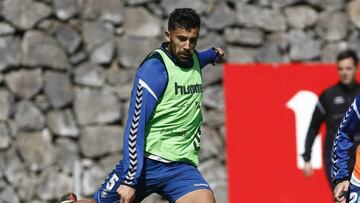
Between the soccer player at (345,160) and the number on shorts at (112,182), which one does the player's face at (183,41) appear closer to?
the number on shorts at (112,182)

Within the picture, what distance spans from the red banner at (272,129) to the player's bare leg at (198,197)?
155 inches

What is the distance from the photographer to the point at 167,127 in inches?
242

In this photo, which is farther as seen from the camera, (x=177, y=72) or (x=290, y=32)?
(x=290, y=32)

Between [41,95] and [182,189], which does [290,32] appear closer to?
[41,95]

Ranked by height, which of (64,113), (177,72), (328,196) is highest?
(177,72)

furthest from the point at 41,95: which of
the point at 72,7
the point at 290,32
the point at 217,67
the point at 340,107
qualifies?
the point at 340,107

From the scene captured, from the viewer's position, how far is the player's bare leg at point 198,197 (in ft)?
19.8

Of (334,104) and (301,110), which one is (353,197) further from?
(301,110)

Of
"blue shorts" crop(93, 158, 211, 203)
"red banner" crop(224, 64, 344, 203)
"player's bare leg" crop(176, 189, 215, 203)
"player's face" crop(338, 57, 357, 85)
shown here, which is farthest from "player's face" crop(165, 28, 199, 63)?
"red banner" crop(224, 64, 344, 203)

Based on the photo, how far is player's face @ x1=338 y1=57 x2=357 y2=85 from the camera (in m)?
8.20

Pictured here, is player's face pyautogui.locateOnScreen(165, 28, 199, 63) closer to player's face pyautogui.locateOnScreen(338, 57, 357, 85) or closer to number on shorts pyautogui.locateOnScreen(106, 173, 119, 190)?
number on shorts pyautogui.locateOnScreen(106, 173, 119, 190)

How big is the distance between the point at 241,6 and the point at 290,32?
0.61m

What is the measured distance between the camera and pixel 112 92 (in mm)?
10906

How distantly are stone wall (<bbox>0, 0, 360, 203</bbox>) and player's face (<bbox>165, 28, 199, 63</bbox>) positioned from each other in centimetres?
475
